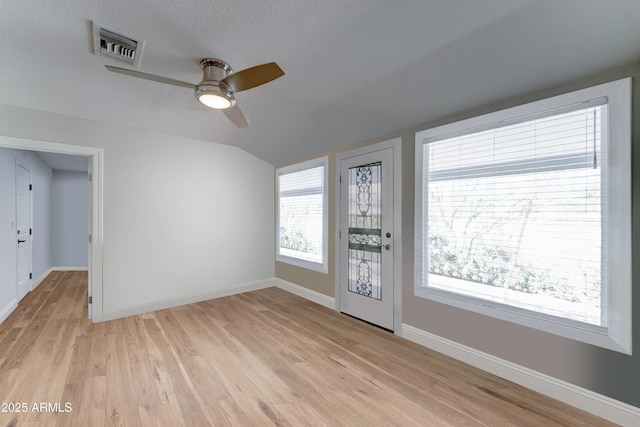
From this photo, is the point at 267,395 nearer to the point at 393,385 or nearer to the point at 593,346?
the point at 393,385

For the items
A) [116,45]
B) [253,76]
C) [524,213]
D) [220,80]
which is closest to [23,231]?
[116,45]

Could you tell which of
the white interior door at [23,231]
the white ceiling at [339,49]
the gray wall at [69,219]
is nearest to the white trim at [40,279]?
the white interior door at [23,231]

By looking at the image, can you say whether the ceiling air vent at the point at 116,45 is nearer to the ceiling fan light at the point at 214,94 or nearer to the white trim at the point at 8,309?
the ceiling fan light at the point at 214,94

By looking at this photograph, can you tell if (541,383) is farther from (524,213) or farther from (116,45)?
(116,45)

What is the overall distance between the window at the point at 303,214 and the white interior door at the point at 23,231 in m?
3.83

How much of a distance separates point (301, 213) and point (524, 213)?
3171mm

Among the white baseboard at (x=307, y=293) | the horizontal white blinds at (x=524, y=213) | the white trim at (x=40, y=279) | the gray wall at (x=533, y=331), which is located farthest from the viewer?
the white trim at (x=40, y=279)

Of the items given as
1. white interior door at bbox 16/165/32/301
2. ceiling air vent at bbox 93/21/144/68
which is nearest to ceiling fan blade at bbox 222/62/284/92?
ceiling air vent at bbox 93/21/144/68

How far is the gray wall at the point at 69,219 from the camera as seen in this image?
6.62 metres

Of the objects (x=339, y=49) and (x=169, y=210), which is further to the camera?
(x=169, y=210)

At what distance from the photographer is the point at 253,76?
6.27ft

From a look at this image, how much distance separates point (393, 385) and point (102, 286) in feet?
11.6

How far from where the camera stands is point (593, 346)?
1945mm

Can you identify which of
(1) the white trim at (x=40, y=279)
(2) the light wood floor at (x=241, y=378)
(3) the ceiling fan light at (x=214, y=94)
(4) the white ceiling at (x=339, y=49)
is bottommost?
(2) the light wood floor at (x=241, y=378)
